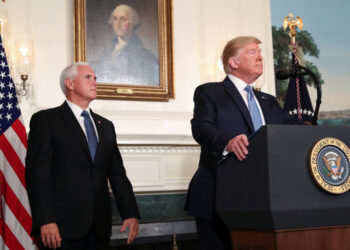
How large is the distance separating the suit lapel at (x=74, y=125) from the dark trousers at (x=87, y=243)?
0.49m

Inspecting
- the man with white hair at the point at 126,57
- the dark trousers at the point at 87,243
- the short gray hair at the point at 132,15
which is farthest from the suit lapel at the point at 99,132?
the short gray hair at the point at 132,15

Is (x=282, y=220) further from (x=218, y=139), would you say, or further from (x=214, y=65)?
(x=214, y=65)

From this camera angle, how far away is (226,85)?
312cm

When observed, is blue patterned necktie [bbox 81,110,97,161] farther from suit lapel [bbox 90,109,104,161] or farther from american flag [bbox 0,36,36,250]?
american flag [bbox 0,36,36,250]

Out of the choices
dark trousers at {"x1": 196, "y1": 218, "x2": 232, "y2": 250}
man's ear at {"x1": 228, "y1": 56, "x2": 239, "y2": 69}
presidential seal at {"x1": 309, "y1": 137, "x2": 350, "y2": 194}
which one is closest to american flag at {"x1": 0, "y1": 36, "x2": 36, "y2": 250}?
dark trousers at {"x1": 196, "y1": 218, "x2": 232, "y2": 250}

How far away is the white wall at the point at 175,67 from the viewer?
5.19m

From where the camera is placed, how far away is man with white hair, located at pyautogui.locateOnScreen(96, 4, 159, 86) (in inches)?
216

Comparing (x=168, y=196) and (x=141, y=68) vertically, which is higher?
(x=141, y=68)

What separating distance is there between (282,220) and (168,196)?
127 inches

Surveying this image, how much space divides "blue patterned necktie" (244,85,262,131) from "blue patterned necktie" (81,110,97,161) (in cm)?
103

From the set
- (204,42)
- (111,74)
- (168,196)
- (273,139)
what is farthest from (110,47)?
(273,139)

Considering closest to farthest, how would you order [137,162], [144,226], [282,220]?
[282,220] → [144,226] → [137,162]

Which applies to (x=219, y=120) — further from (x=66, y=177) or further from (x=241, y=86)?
(x=66, y=177)

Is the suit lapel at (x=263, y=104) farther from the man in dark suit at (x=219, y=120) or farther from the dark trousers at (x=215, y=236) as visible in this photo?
the dark trousers at (x=215, y=236)
